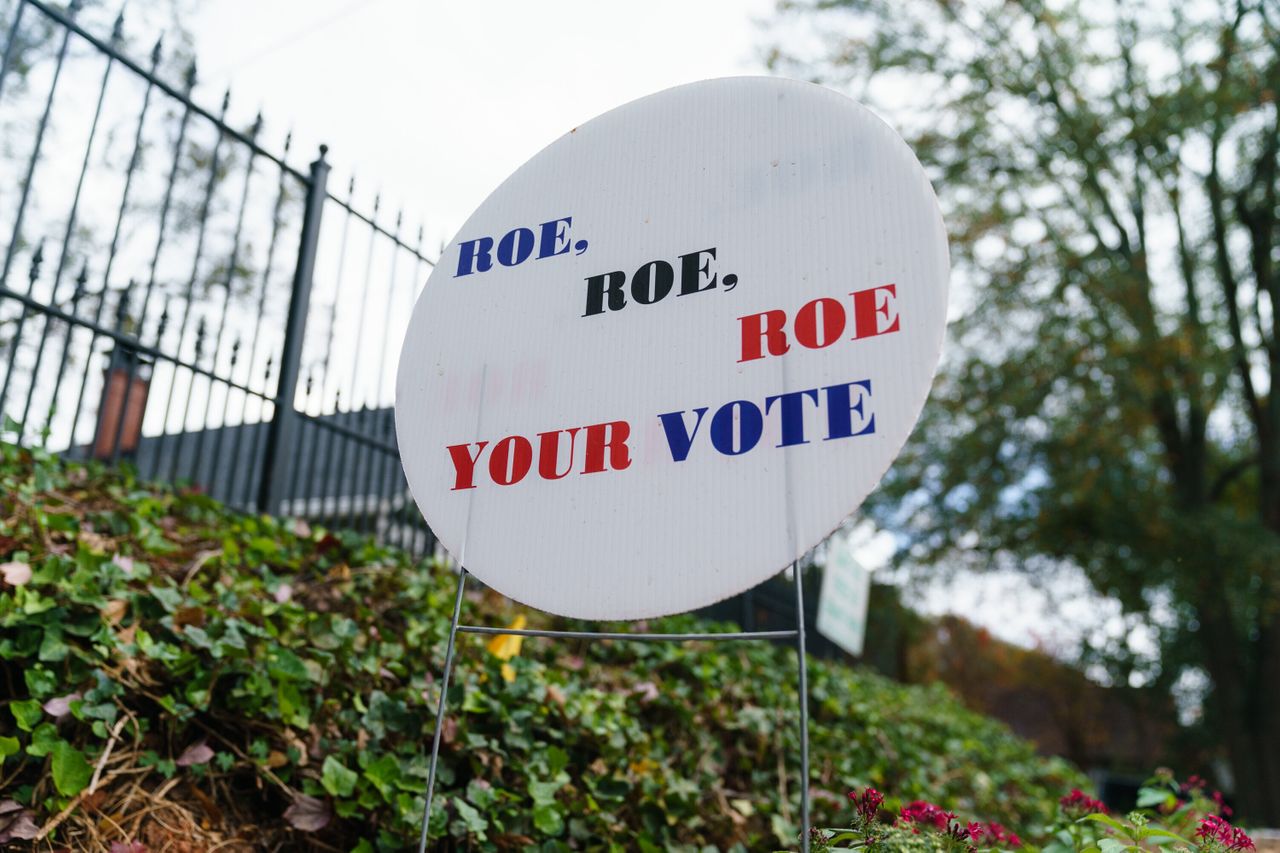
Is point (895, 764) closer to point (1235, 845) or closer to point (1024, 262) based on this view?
point (1235, 845)

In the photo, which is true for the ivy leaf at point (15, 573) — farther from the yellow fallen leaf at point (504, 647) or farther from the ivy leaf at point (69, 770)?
the yellow fallen leaf at point (504, 647)

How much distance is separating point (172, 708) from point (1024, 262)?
37.6 feet

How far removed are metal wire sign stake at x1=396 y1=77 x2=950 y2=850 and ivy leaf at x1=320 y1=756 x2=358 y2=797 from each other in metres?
0.70

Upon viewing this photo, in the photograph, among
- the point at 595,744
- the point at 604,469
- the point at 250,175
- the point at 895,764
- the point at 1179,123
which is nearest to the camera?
the point at 604,469

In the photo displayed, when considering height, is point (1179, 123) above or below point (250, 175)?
above

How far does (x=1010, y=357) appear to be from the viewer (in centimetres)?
1194

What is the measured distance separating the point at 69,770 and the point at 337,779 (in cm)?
63

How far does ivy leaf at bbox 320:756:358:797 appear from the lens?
8.39 feet

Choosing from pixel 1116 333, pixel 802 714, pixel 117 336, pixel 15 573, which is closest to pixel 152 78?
pixel 117 336

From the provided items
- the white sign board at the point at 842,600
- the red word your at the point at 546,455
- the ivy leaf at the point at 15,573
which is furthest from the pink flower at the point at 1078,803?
the white sign board at the point at 842,600

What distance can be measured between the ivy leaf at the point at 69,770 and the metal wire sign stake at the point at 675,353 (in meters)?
0.97

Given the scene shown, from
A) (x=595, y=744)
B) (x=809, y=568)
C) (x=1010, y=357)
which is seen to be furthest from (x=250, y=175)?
(x=1010, y=357)

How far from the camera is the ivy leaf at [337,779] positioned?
101 inches

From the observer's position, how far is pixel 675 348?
205 centimetres
